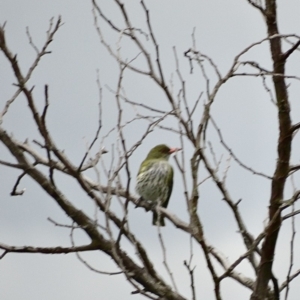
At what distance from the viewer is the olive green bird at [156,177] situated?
7.18m

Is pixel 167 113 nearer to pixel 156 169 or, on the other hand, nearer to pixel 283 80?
pixel 283 80

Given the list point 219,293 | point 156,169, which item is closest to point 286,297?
point 219,293

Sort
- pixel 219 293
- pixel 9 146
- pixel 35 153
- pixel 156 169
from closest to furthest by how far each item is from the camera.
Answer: pixel 219 293 → pixel 9 146 → pixel 35 153 → pixel 156 169

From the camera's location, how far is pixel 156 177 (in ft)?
24.3

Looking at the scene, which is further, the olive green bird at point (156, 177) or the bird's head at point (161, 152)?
the bird's head at point (161, 152)

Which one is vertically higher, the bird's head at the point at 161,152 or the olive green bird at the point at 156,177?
the bird's head at the point at 161,152

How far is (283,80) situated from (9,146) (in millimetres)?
1360

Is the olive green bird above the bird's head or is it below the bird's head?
below

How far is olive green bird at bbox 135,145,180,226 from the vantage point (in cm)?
718

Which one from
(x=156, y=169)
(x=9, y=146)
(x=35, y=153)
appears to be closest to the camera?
(x=9, y=146)

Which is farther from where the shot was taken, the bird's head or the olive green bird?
the bird's head

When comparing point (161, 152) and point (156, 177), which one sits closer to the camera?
point (156, 177)

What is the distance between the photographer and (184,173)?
2.89 meters

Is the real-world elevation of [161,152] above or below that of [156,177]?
above
